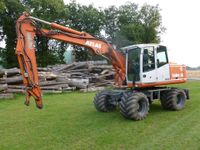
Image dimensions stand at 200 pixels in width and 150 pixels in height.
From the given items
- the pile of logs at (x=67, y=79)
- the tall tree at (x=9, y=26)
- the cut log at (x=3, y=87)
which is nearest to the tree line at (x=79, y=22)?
the tall tree at (x=9, y=26)

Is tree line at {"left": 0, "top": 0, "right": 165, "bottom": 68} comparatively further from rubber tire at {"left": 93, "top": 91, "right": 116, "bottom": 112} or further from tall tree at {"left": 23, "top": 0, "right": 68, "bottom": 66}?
rubber tire at {"left": 93, "top": 91, "right": 116, "bottom": 112}

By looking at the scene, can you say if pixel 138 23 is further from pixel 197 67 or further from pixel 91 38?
pixel 91 38

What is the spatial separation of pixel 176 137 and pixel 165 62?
4384mm

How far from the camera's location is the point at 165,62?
41.2 feet

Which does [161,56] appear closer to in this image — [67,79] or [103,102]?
[103,102]

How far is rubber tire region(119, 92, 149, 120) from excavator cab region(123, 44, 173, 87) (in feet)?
2.30

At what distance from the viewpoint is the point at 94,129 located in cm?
988

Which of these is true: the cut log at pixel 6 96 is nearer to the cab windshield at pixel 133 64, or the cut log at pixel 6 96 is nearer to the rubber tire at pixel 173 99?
the cab windshield at pixel 133 64

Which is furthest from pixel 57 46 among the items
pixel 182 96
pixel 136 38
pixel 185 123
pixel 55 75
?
pixel 185 123

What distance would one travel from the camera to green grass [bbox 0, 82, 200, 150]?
8266 mm

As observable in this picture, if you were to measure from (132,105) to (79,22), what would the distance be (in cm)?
3125

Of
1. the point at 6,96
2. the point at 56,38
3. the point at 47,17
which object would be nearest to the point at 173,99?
the point at 56,38

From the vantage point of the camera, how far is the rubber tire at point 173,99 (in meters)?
12.6

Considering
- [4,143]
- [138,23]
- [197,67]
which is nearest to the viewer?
[4,143]
